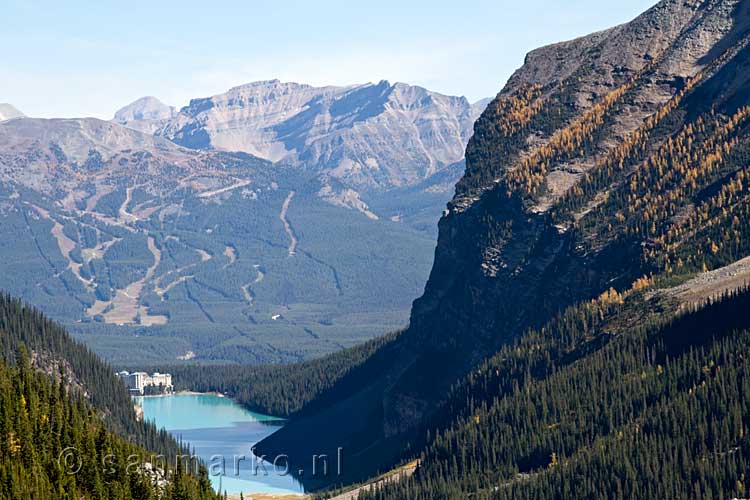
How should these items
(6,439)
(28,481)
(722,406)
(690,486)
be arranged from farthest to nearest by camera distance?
(722,406) < (690,486) < (6,439) < (28,481)

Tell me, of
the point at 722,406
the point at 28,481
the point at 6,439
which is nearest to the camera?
the point at 28,481

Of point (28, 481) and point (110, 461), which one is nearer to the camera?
point (28, 481)

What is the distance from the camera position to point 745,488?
176250mm

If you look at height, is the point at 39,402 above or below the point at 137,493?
above

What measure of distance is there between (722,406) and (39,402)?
78495 mm

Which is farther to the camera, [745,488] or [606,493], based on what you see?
[606,493]

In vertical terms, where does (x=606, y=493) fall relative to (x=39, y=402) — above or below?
below

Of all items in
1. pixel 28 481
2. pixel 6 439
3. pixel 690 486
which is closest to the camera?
pixel 28 481

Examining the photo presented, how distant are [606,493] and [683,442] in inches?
430

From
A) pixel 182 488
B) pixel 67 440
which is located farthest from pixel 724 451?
pixel 67 440

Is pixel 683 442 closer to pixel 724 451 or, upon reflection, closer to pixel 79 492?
pixel 724 451

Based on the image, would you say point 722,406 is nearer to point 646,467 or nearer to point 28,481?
point 646,467

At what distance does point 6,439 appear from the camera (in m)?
172

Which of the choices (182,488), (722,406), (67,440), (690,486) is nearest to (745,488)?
(690,486)
